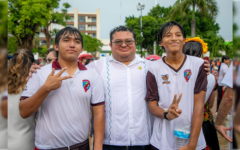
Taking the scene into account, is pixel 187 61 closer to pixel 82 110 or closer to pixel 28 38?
pixel 82 110

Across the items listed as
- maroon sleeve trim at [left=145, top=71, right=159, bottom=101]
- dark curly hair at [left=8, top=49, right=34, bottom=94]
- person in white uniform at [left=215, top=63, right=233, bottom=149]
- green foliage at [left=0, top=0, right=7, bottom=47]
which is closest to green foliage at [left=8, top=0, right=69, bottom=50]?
dark curly hair at [left=8, top=49, right=34, bottom=94]

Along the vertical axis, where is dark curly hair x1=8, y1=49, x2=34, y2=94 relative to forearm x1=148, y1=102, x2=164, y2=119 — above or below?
above

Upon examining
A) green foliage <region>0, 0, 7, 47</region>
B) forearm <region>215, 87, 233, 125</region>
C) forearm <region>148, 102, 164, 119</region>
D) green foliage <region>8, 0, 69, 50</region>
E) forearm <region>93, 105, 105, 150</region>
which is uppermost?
green foliage <region>8, 0, 69, 50</region>

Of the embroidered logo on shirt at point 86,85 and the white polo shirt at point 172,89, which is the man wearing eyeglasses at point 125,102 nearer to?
the white polo shirt at point 172,89

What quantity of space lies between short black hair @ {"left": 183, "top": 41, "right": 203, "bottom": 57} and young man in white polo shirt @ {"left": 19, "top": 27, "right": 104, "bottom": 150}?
4.37 ft

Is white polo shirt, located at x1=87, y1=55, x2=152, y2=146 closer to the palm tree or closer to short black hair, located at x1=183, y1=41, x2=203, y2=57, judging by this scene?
short black hair, located at x1=183, y1=41, x2=203, y2=57

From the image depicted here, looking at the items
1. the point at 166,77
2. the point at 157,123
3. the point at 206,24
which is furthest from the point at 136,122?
the point at 206,24

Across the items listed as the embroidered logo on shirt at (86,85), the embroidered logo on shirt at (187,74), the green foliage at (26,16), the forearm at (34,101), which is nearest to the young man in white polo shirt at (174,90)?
the embroidered logo on shirt at (187,74)

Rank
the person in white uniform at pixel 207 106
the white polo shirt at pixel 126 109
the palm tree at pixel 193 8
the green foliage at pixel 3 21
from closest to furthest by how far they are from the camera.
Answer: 1. the green foliage at pixel 3 21
2. the white polo shirt at pixel 126 109
3. the person in white uniform at pixel 207 106
4. the palm tree at pixel 193 8

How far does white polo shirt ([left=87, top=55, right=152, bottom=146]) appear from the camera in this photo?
82.5 inches

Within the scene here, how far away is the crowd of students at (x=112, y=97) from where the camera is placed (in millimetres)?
1775

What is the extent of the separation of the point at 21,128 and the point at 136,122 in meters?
1.21

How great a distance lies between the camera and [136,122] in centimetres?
212

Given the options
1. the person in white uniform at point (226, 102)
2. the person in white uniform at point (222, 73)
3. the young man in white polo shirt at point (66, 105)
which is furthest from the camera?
the person in white uniform at point (222, 73)
